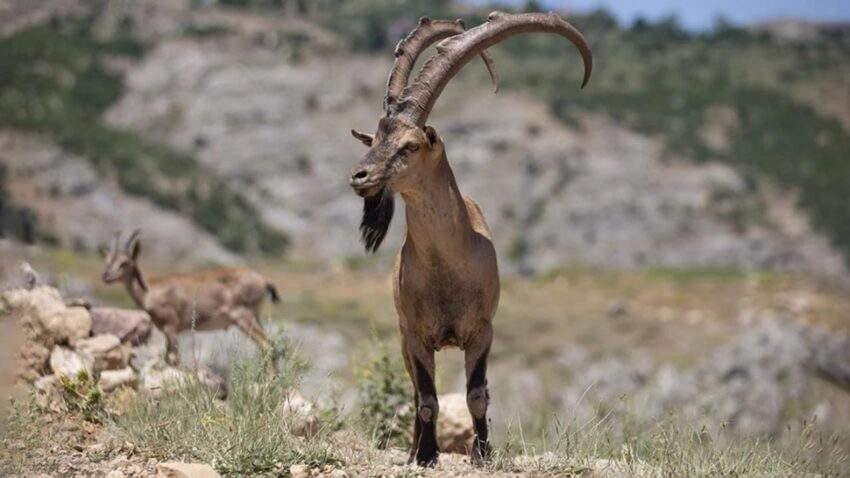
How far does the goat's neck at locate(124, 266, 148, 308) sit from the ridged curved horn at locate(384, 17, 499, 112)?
→ 8.39 metres

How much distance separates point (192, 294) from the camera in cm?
1512

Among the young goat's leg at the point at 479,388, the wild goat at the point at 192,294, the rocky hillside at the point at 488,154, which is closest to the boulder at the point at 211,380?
the young goat's leg at the point at 479,388

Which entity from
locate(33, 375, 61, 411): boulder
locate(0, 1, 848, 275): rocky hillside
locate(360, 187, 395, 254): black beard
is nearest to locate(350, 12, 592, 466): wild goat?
locate(360, 187, 395, 254): black beard

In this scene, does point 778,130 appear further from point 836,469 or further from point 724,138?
point 836,469

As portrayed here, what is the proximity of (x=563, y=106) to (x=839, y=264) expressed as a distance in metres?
18.4

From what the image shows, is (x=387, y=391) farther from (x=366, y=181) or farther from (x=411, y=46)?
(x=366, y=181)

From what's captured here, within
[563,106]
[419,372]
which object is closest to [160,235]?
[563,106]

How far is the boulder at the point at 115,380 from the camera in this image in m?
8.35

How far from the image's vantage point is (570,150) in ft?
197

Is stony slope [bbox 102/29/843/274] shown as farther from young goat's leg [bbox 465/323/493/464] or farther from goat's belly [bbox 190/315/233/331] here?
young goat's leg [bbox 465/323/493/464]

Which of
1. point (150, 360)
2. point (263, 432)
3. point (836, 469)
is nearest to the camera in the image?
point (263, 432)

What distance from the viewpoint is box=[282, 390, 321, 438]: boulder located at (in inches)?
284

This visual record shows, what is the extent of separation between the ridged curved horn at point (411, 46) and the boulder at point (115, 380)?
10.1 ft

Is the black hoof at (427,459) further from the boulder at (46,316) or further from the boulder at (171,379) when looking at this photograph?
the boulder at (46,316)
